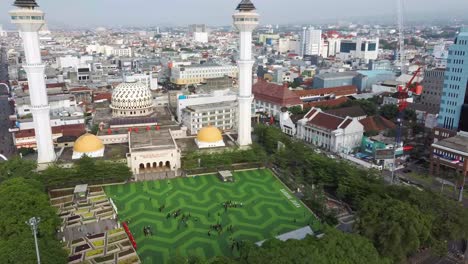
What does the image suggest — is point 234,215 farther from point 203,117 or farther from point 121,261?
point 203,117

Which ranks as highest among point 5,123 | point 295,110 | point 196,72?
point 196,72

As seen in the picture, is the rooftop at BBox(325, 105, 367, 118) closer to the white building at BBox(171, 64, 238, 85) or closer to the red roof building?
the red roof building

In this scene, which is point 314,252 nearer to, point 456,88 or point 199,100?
point 456,88

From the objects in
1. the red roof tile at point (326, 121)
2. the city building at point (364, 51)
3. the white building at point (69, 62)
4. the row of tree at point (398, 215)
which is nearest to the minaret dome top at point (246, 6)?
the red roof tile at point (326, 121)

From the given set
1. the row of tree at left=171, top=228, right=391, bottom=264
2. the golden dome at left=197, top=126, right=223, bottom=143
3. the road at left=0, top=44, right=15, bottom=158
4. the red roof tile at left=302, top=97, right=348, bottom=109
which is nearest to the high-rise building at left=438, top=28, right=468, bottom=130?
the red roof tile at left=302, top=97, right=348, bottom=109

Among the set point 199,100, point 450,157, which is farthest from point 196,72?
point 450,157

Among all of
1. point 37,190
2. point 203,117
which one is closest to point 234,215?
point 37,190

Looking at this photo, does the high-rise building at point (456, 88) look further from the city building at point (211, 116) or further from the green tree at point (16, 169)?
the green tree at point (16, 169)
